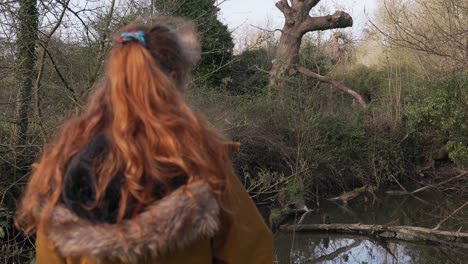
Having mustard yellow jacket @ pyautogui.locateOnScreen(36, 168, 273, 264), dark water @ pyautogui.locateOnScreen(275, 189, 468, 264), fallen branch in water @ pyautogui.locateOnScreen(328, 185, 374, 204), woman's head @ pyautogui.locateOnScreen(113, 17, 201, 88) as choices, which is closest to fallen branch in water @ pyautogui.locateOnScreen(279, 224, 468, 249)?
dark water @ pyautogui.locateOnScreen(275, 189, 468, 264)

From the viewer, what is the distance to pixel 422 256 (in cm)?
890

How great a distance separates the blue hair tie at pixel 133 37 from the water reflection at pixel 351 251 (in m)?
7.22

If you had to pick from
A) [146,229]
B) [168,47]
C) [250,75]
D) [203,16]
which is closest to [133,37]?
[168,47]

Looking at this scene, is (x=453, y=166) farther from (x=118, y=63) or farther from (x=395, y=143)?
(x=118, y=63)

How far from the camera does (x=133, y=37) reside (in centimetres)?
174

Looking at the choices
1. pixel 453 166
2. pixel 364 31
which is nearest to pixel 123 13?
pixel 453 166

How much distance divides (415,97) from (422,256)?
6628 millimetres

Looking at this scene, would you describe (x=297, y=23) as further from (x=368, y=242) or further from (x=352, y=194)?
(x=368, y=242)

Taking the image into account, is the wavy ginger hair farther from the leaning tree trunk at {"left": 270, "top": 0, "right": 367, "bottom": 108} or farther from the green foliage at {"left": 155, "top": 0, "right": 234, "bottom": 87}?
the leaning tree trunk at {"left": 270, "top": 0, "right": 367, "bottom": 108}

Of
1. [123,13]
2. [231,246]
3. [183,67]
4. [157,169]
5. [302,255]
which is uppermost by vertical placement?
[123,13]

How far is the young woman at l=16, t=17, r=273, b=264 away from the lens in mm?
1558

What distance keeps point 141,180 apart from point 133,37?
0.50 metres

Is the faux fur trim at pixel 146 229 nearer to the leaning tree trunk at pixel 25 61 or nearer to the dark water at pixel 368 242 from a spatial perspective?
the leaning tree trunk at pixel 25 61

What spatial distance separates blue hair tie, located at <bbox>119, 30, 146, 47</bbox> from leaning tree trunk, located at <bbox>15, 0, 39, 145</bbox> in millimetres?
3544
